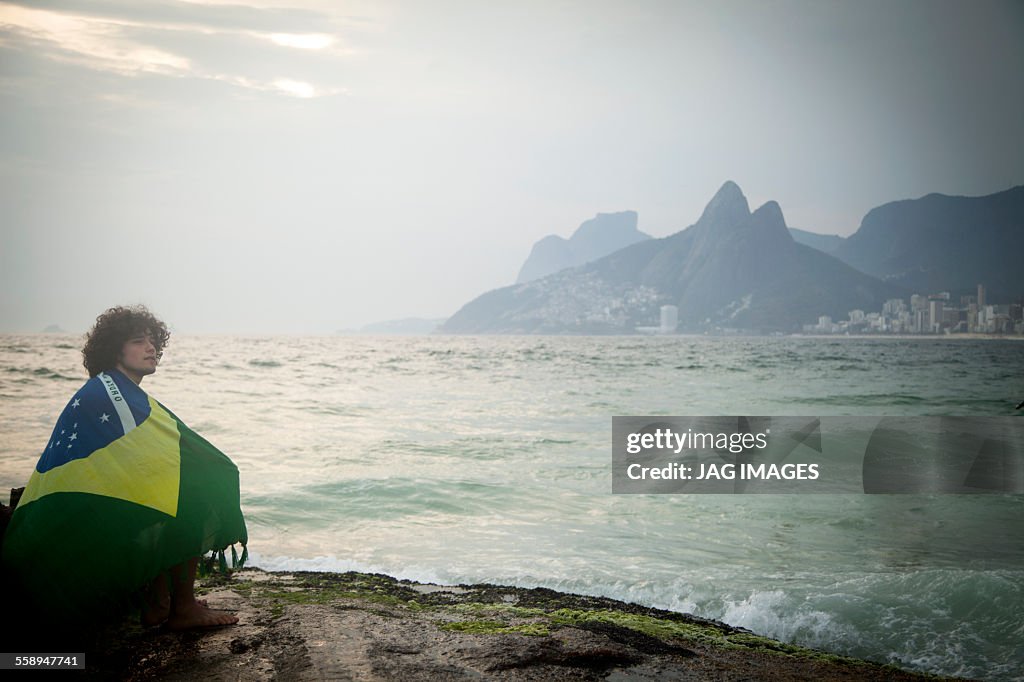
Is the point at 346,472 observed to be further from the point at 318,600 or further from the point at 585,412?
the point at 585,412

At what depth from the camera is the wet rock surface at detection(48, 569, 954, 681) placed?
3.72m

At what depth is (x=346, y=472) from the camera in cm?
1290

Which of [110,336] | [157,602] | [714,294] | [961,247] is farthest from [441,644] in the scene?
[961,247]

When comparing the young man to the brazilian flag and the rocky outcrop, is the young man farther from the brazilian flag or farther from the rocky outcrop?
the rocky outcrop

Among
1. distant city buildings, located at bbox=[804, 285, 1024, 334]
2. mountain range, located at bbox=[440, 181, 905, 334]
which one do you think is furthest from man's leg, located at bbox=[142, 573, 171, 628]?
mountain range, located at bbox=[440, 181, 905, 334]

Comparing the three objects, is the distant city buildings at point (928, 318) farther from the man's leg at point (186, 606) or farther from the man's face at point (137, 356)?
the man's face at point (137, 356)

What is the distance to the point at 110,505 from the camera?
359 cm

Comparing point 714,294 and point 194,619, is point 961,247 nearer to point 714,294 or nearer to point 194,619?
point 714,294

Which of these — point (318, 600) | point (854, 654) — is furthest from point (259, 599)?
point (854, 654)

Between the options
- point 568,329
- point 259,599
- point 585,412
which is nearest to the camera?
point 259,599

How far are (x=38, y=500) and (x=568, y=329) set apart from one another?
181 meters

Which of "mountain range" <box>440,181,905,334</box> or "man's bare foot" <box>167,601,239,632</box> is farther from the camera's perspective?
"mountain range" <box>440,181,905,334</box>

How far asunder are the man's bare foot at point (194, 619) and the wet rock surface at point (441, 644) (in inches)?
1.9

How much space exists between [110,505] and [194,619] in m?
1.01
